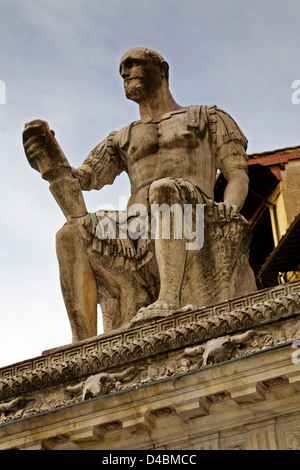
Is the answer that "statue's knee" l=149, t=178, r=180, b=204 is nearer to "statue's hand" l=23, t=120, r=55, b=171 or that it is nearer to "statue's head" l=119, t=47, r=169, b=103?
"statue's hand" l=23, t=120, r=55, b=171

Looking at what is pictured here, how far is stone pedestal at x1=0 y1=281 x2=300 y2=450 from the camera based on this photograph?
1075 cm

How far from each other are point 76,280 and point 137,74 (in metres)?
2.87

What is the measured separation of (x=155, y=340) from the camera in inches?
471

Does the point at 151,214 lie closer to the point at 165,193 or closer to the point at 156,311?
the point at 165,193

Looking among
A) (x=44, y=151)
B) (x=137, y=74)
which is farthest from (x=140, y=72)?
(x=44, y=151)

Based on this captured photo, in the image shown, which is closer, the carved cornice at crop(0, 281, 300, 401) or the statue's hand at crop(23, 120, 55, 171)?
the carved cornice at crop(0, 281, 300, 401)

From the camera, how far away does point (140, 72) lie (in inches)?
587

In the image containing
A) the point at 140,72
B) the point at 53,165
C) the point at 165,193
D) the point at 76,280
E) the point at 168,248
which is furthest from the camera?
the point at 140,72

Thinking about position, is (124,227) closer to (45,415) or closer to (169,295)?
(169,295)

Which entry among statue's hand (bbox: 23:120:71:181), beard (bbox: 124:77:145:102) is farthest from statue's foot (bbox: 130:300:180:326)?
beard (bbox: 124:77:145:102)

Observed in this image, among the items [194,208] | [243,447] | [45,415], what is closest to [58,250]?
[194,208]

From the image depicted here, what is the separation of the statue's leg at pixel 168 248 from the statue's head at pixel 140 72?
Result: 5.84ft

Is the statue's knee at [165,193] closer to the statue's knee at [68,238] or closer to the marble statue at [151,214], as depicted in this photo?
the marble statue at [151,214]

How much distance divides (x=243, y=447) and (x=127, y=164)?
208 inches
